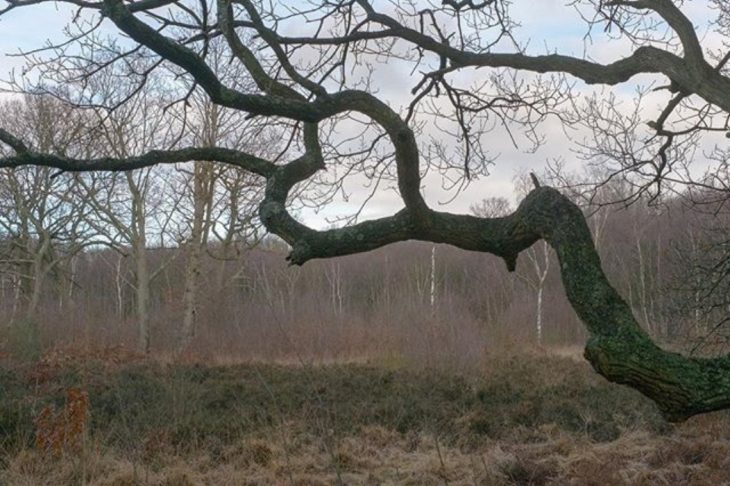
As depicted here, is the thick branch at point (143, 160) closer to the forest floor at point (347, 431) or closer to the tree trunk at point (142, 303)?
the forest floor at point (347, 431)

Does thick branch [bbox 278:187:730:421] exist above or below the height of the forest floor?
above

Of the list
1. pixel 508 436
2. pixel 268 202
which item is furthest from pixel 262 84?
pixel 508 436

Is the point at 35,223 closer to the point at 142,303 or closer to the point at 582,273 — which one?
the point at 142,303

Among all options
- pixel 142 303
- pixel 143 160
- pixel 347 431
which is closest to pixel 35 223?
pixel 142 303

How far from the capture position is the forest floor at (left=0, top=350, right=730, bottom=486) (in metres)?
8.88

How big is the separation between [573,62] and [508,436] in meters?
7.24

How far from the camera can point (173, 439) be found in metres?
10.9

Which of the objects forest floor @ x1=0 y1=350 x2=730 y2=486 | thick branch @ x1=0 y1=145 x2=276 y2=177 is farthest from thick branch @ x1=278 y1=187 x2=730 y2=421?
forest floor @ x1=0 y1=350 x2=730 y2=486

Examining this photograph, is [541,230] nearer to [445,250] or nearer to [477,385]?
[477,385]

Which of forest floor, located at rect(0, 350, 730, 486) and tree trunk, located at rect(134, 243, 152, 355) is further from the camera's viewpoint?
tree trunk, located at rect(134, 243, 152, 355)

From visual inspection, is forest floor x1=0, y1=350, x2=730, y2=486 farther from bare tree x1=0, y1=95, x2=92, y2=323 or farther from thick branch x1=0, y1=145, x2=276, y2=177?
bare tree x1=0, y1=95, x2=92, y2=323

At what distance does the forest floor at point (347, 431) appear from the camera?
888 centimetres

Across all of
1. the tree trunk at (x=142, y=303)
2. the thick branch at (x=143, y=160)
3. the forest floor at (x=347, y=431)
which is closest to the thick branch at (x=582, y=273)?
the thick branch at (x=143, y=160)

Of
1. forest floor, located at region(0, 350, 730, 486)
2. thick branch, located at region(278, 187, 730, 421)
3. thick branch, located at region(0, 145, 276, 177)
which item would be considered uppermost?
thick branch, located at region(0, 145, 276, 177)
